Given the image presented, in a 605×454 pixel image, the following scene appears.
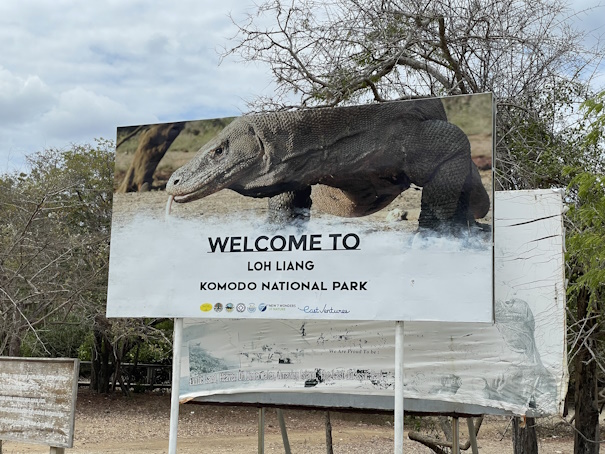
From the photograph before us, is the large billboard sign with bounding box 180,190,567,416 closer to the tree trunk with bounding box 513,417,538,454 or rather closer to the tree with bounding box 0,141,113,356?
the tree with bounding box 0,141,113,356

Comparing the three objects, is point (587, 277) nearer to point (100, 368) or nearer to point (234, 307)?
point (234, 307)

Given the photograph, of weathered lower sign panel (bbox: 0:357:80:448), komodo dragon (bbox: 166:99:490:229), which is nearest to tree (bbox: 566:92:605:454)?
komodo dragon (bbox: 166:99:490:229)

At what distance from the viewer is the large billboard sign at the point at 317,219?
19.6 ft

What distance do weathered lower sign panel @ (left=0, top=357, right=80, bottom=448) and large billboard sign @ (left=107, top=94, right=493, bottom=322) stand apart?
0.91m

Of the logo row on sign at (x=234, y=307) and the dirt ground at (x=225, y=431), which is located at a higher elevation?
the logo row on sign at (x=234, y=307)

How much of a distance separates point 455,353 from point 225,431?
48.5 ft

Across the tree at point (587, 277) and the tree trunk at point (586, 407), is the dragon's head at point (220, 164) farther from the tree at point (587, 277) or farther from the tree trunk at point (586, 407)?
Result: the tree trunk at point (586, 407)

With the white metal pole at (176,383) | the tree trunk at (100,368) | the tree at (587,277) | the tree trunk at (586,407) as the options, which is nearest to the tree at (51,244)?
the white metal pole at (176,383)

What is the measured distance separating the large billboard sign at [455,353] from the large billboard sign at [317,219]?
47 cm

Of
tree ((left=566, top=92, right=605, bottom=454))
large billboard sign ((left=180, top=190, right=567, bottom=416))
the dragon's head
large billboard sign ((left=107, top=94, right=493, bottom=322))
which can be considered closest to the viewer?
large billboard sign ((left=107, top=94, right=493, bottom=322))

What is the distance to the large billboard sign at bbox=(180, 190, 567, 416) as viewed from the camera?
6.36m

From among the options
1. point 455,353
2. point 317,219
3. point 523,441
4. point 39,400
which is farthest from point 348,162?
point 523,441

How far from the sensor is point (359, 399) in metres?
6.88

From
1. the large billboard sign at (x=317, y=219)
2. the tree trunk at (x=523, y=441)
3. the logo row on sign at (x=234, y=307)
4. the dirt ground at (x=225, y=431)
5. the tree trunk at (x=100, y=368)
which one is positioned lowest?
the dirt ground at (x=225, y=431)
